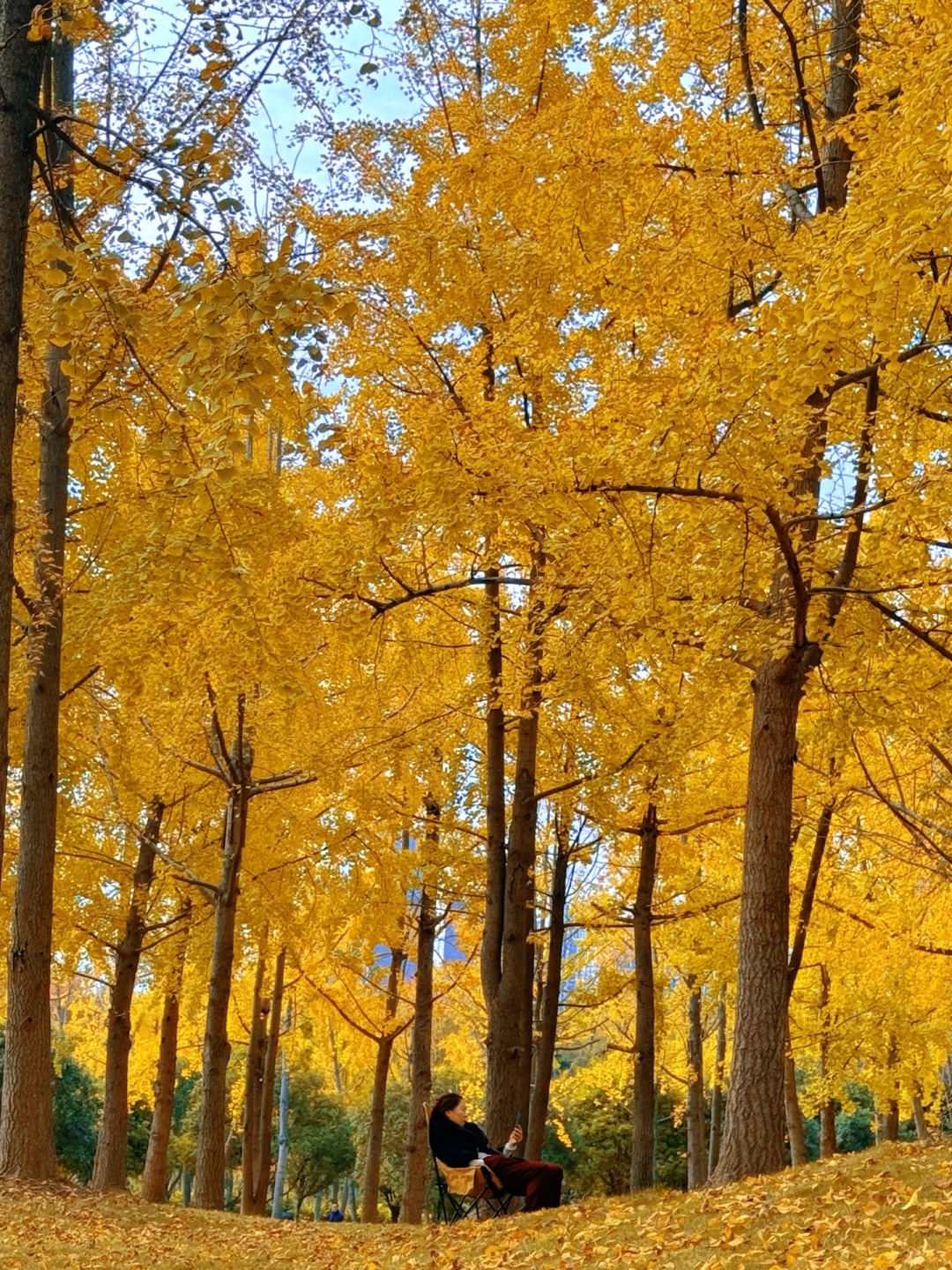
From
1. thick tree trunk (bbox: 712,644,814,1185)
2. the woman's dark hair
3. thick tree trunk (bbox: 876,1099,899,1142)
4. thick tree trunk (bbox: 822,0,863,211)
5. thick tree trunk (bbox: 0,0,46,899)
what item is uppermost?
thick tree trunk (bbox: 822,0,863,211)

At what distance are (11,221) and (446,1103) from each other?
17.6 feet

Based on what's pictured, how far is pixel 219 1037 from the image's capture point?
32.1 ft

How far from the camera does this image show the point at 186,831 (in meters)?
12.3

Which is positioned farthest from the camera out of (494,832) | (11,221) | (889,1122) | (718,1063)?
(718,1063)

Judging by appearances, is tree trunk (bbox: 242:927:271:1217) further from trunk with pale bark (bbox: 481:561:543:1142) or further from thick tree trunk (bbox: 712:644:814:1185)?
thick tree trunk (bbox: 712:644:814:1185)

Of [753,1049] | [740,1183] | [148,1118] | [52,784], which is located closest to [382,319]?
[52,784]

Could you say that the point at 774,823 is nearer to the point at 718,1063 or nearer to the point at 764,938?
the point at 764,938

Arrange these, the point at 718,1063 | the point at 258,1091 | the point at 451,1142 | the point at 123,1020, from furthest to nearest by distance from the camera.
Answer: the point at 718,1063
the point at 258,1091
the point at 123,1020
the point at 451,1142

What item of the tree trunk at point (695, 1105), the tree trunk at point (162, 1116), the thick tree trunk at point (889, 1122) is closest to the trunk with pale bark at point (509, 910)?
the tree trunk at point (162, 1116)

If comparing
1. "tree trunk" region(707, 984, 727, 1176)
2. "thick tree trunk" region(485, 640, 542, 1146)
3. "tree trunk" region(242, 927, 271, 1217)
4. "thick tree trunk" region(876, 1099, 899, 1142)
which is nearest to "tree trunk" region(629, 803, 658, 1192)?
"thick tree trunk" region(485, 640, 542, 1146)

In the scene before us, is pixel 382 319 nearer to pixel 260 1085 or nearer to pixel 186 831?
pixel 186 831

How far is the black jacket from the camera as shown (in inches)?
266

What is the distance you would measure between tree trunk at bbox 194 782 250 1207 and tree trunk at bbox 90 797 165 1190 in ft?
5.58

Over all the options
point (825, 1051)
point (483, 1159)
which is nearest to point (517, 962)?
point (483, 1159)
